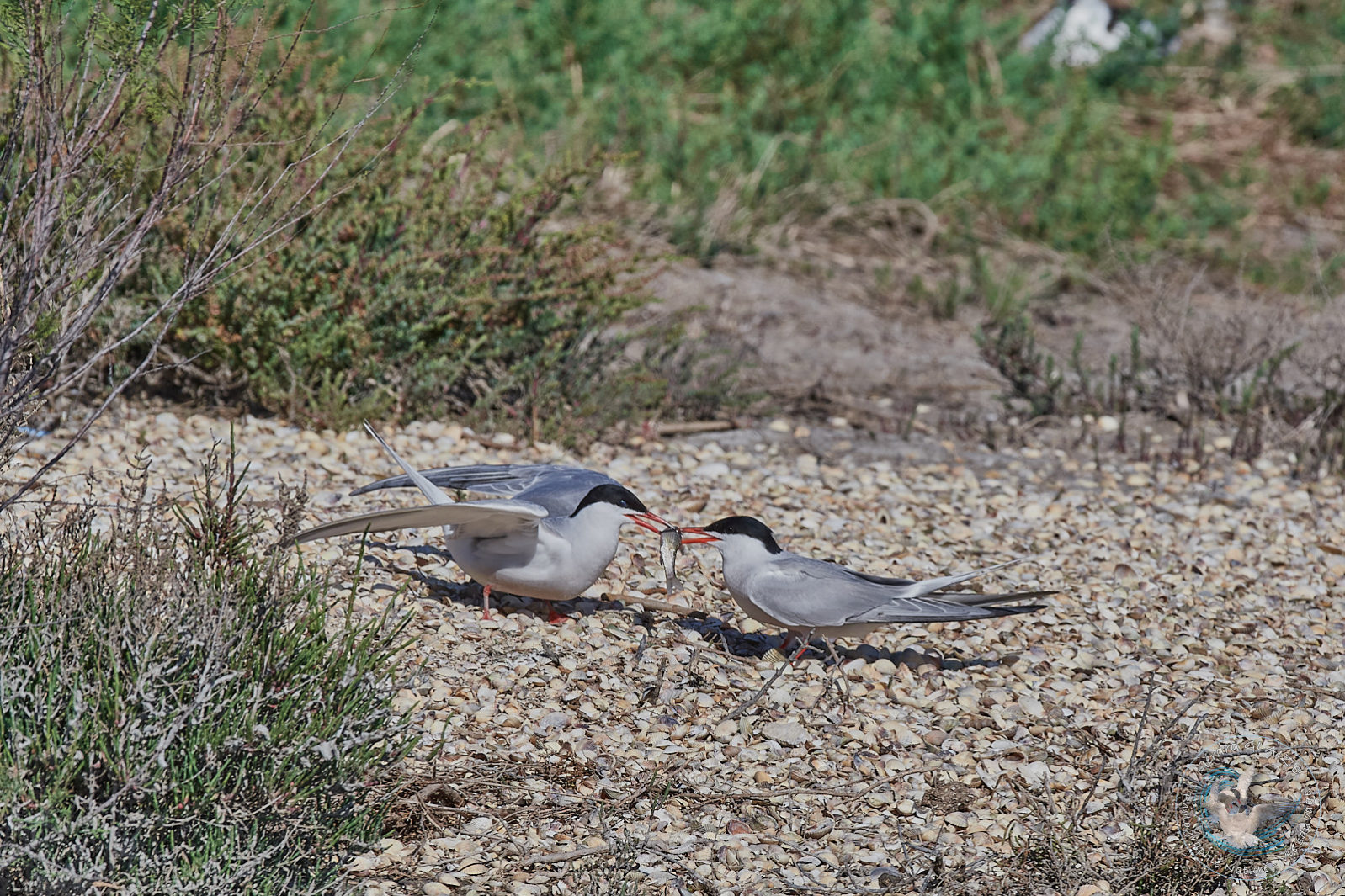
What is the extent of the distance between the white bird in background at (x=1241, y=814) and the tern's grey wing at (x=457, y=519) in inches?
68.8

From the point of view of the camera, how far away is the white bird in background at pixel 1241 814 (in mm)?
3090

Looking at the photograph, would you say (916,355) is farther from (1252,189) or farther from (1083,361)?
(1252,189)

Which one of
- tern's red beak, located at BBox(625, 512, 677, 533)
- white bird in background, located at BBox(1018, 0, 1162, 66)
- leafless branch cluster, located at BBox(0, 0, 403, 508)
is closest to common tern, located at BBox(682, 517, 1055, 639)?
tern's red beak, located at BBox(625, 512, 677, 533)

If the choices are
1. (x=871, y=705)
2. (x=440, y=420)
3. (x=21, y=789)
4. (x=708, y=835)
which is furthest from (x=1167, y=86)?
(x=21, y=789)

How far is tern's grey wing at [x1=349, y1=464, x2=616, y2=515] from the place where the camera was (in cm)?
414

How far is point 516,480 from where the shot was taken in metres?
4.29

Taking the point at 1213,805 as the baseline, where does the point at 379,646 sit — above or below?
above

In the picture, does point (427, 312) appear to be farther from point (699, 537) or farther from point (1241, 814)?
point (1241, 814)

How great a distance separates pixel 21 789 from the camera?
8.07 ft

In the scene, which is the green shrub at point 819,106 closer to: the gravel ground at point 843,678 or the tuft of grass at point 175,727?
the gravel ground at point 843,678

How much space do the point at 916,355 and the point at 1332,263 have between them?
2578 mm

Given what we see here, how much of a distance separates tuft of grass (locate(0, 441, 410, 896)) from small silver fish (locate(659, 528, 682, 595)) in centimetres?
113

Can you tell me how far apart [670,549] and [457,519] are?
688mm

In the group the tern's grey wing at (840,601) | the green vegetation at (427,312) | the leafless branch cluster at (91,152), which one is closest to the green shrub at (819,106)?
the green vegetation at (427,312)
